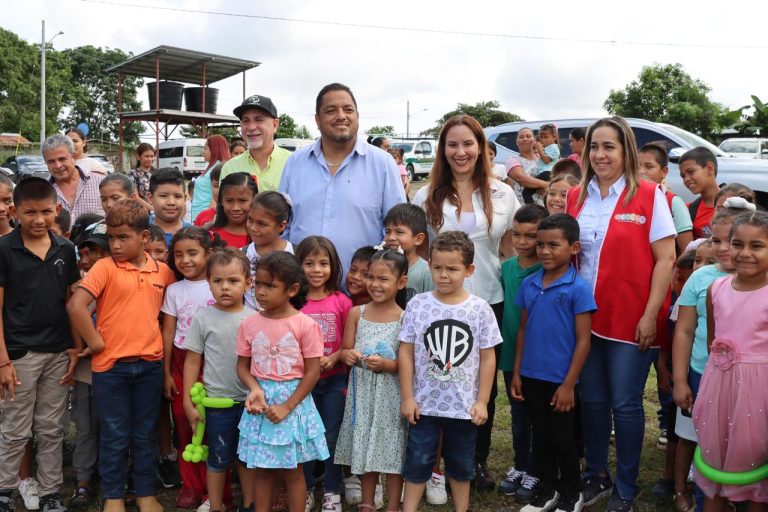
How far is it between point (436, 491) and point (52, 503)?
2.16m

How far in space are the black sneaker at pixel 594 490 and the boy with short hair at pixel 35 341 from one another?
117 inches

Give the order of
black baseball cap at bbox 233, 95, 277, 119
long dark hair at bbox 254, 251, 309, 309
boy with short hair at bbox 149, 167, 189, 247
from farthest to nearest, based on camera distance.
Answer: black baseball cap at bbox 233, 95, 277, 119 → boy with short hair at bbox 149, 167, 189, 247 → long dark hair at bbox 254, 251, 309, 309

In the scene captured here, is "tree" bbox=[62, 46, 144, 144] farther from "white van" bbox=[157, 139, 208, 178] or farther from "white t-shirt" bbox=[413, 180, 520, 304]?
"white t-shirt" bbox=[413, 180, 520, 304]

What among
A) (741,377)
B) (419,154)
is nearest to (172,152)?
(419,154)

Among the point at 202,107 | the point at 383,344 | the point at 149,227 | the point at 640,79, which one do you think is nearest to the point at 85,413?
the point at 149,227

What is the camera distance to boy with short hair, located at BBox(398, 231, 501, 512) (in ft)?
11.0

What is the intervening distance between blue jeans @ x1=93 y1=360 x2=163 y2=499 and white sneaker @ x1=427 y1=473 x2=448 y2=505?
156 centimetres

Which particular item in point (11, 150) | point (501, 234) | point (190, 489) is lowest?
point (190, 489)

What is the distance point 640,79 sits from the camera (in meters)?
31.5

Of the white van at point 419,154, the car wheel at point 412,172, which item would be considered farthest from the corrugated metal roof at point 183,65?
the white van at point 419,154

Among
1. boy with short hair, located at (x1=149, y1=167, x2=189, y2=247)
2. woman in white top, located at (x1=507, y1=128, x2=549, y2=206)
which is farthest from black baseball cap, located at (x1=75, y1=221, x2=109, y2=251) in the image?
woman in white top, located at (x1=507, y1=128, x2=549, y2=206)

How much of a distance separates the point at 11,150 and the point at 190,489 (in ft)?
130

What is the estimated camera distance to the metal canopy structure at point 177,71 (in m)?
22.1

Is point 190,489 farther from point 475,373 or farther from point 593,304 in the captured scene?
point 593,304
